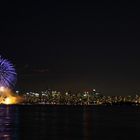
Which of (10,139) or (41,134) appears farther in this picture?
(41,134)

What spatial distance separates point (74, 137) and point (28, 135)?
233 inches

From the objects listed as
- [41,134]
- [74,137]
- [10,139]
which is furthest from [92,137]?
[10,139]

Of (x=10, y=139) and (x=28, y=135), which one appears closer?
(x=10, y=139)

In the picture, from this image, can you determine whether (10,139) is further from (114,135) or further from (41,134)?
(114,135)

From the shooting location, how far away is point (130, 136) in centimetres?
6103

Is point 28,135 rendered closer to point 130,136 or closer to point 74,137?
point 74,137

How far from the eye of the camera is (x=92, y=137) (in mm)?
59656

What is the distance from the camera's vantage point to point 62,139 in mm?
56781

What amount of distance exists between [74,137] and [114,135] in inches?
239

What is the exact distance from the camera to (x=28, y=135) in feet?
199

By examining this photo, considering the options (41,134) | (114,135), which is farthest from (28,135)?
(114,135)

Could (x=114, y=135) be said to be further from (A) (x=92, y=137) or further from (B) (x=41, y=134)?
(B) (x=41, y=134)

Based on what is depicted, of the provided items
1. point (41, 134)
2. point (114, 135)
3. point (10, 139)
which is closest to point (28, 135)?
point (41, 134)

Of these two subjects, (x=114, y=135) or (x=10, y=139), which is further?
A: (x=114, y=135)
